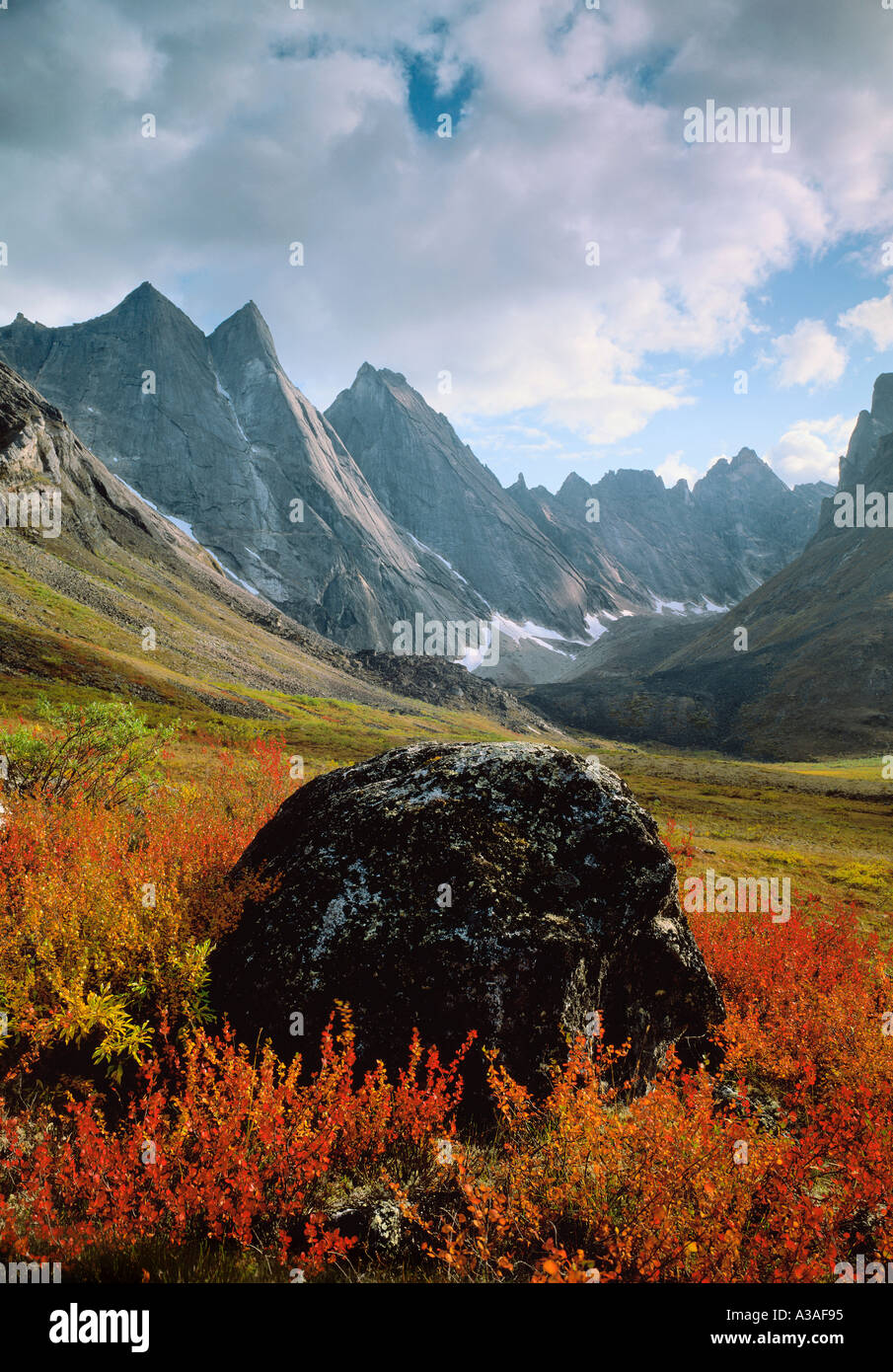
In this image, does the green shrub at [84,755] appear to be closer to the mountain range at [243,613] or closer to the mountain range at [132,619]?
the mountain range at [132,619]

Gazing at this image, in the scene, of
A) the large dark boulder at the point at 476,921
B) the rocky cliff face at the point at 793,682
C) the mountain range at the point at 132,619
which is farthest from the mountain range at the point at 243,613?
the large dark boulder at the point at 476,921

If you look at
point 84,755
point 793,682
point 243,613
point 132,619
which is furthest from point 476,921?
point 793,682

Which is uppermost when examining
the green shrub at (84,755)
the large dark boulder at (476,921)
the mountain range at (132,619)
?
the mountain range at (132,619)

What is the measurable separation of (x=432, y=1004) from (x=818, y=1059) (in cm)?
561

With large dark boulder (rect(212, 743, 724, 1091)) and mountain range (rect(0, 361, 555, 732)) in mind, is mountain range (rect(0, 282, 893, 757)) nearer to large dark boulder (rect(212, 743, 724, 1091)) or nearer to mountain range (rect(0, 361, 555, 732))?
mountain range (rect(0, 361, 555, 732))

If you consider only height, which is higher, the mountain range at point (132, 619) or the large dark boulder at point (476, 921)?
the mountain range at point (132, 619)

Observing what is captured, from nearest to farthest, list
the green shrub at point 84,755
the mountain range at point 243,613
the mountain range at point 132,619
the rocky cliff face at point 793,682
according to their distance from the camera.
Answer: the green shrub at point 84,755
the mountain range at point 132,619
the mountain range at point 243,613
the rocky cliff face at point 793,682

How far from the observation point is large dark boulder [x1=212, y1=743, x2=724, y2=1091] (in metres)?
6.14

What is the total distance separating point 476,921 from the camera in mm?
6520

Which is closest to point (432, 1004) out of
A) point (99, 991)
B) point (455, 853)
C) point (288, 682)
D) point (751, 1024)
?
point (455, 853)

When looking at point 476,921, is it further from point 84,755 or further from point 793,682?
point 793,682

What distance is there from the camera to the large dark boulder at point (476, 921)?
242 inches

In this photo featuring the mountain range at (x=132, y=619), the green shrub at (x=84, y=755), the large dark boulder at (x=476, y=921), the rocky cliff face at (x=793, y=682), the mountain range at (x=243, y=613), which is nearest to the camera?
the large dark boulder at (x=476, y=921)

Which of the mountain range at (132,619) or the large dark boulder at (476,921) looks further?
the mountain range at (132,619)
